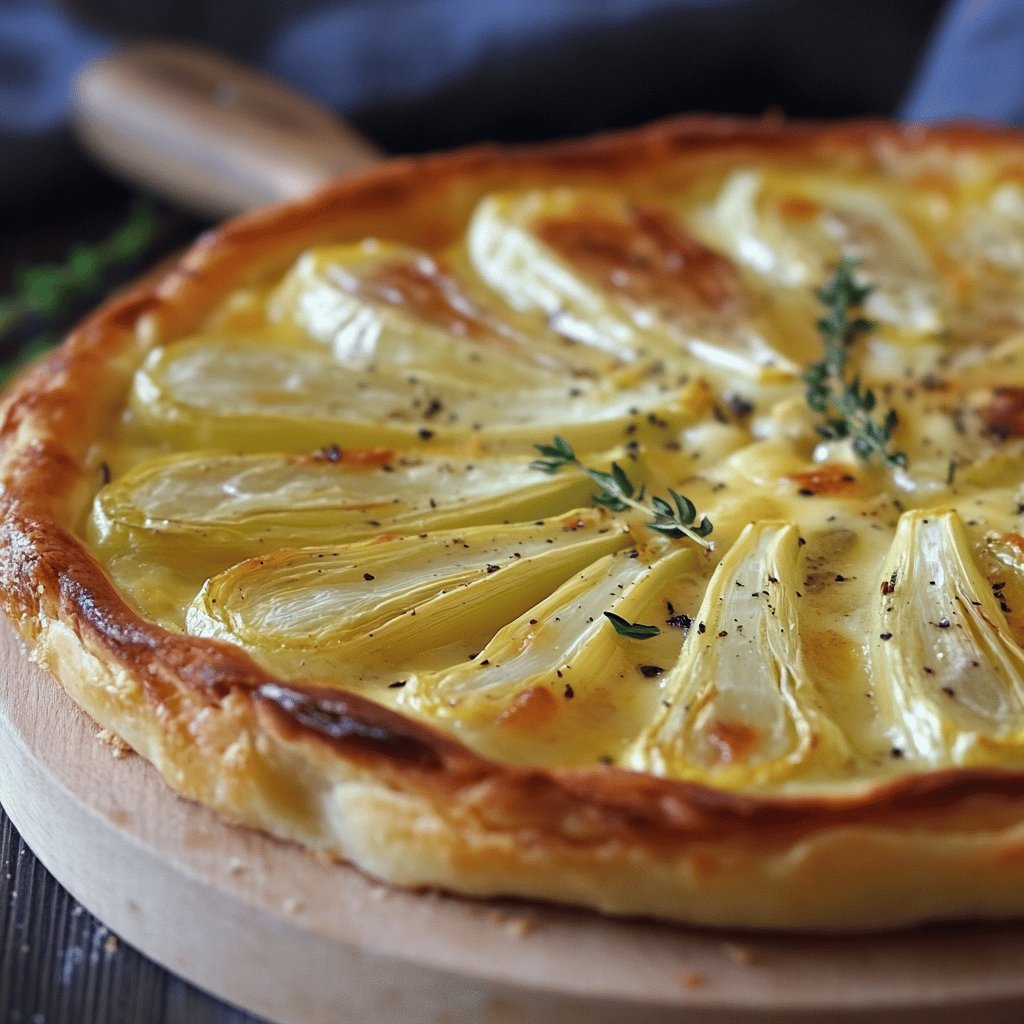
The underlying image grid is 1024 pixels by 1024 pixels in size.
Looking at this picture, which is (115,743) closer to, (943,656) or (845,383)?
(943,656)

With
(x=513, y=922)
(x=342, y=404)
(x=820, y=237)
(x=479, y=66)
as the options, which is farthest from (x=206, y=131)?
(x=513, y=922)

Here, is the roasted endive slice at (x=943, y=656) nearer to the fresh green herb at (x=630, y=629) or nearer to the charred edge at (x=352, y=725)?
the fresh green herb at (x=630, y=629)

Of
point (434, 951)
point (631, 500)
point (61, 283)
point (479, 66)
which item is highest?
point (479, 66)

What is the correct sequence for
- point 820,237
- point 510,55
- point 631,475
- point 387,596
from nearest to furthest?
point 387,596 → point 631,475 → point 820,237 → point 510,55

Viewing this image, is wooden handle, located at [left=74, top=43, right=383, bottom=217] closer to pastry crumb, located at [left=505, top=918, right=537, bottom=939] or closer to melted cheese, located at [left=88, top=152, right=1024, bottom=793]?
melted cheese, located at [left=88, top=152, right=1024, bottom=793]

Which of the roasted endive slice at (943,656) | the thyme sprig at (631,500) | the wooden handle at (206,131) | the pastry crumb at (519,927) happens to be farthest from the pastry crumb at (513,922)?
the wooden handle at (206,131)
